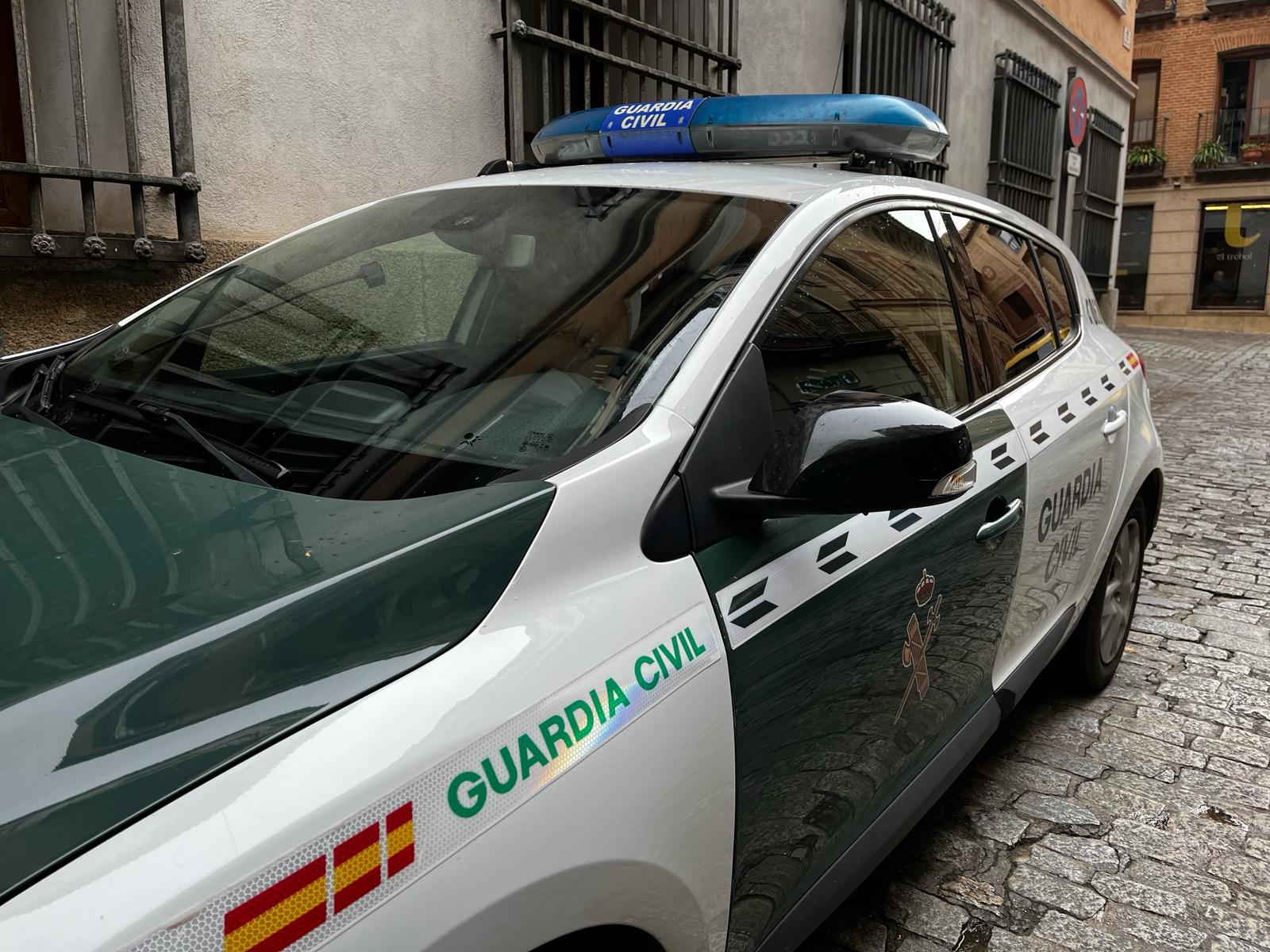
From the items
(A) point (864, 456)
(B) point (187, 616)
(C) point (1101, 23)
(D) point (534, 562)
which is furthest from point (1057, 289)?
(C) point (1101, 23)

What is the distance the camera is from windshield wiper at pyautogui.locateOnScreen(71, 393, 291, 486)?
1572mm

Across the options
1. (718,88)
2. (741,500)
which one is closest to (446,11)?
(718,88)

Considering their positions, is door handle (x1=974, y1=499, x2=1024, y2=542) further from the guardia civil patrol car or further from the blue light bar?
the blue light bar

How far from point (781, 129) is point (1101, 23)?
16.7 metres

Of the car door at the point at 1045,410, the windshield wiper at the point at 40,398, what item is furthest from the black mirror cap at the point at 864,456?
the windshield wiper at the point at 40,398

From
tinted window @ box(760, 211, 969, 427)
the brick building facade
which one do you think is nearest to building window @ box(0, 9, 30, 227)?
tinted window @ box(760, 211, 969, 427)

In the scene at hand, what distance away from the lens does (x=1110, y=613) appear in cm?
362

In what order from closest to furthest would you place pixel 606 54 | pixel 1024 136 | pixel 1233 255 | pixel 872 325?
pixel 872 325 → pixel 606 54 → pixel 1024 136 → pixel 1233 255

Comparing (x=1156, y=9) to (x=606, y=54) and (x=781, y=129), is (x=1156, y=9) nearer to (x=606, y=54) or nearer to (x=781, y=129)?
(x=606, y=54)

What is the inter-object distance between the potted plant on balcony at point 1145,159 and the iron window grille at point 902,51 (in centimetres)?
1864

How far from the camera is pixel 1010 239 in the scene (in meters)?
3.12

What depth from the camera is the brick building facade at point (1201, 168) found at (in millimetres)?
26016

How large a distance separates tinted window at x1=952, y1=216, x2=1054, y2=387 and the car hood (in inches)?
67.1

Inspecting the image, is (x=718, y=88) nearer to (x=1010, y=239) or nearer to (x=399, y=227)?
(x=1010, y=239)
